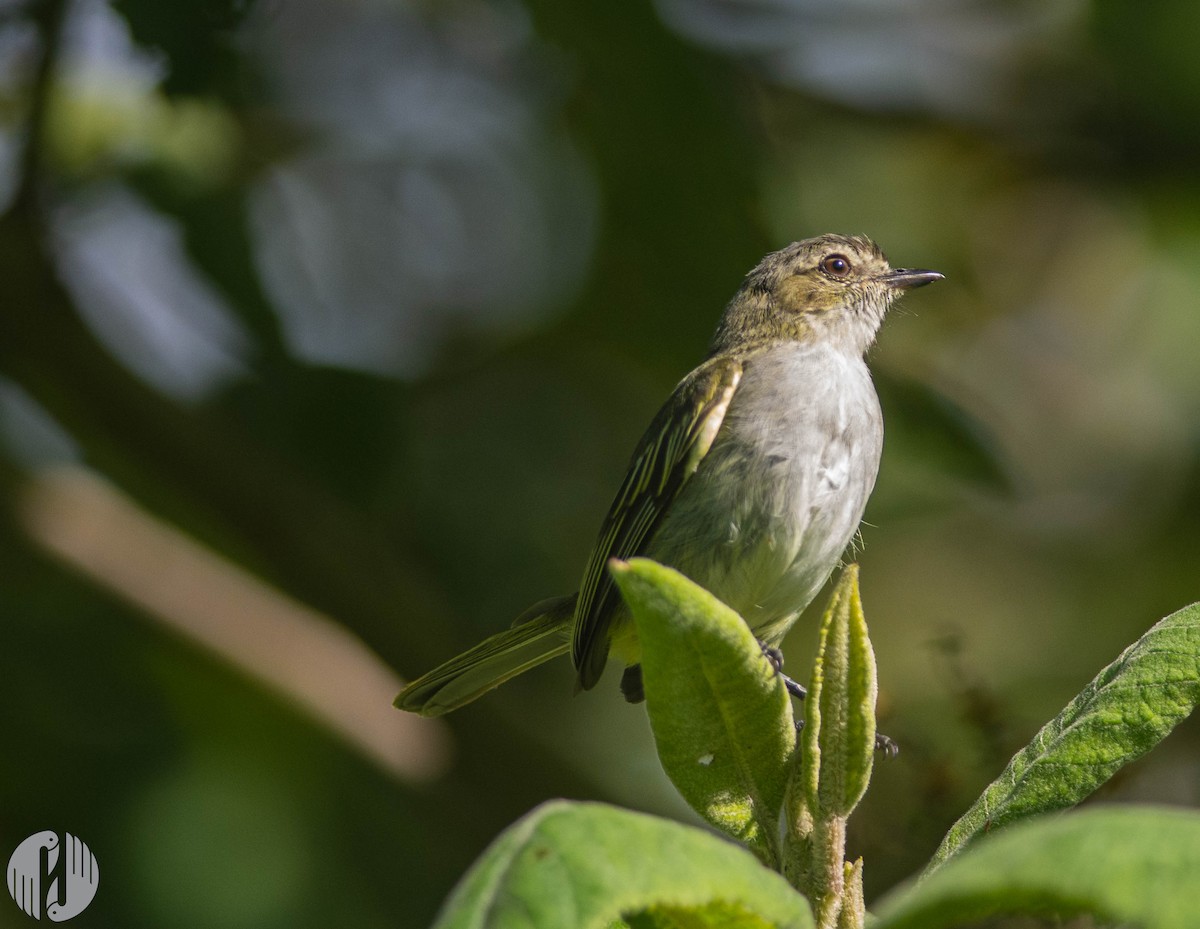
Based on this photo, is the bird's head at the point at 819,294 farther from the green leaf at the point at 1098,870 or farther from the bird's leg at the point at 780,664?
the green leaf at the point at 1098,870

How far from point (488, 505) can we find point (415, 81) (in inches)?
64.8

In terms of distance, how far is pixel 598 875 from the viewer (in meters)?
1.14

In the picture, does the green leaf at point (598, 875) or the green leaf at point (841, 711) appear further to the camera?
the green leaf at point (841, 711)

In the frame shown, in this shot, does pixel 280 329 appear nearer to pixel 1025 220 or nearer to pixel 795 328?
pixel 795 328

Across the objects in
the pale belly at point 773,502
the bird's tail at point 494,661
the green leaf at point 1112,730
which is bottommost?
the bird's tail at point 494,661

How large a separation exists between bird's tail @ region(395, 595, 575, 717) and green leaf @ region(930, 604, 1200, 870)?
1826mm

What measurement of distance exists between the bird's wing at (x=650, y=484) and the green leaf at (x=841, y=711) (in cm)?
165

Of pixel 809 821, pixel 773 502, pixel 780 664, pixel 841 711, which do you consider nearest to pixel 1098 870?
pixel 841 711

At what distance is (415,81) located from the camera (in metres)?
5.24

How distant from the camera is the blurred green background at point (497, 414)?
13.3ft

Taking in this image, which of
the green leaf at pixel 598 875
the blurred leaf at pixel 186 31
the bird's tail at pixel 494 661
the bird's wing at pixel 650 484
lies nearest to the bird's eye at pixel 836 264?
the bird's wing at pixel 650 484

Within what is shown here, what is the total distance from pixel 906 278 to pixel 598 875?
3.66 m

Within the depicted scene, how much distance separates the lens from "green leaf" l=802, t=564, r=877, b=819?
170 centimetres

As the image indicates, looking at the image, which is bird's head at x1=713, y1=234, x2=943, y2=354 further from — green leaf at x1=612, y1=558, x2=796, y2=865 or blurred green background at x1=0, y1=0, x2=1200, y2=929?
green leaf at x1=612, y1=558, x2=796, y2=865
